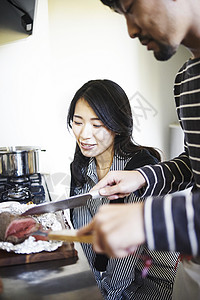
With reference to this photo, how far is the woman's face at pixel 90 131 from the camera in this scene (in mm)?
1331

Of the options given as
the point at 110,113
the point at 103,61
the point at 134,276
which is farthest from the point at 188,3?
the point at 103,61

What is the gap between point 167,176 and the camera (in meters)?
0.87

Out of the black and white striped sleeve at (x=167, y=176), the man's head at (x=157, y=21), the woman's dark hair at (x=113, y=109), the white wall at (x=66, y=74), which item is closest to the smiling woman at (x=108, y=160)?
the woman's dark hair at (x=113, y=109)

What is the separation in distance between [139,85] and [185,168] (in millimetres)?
1744

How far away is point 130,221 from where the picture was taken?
0.43 metres

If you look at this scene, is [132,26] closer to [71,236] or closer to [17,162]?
[71,236]

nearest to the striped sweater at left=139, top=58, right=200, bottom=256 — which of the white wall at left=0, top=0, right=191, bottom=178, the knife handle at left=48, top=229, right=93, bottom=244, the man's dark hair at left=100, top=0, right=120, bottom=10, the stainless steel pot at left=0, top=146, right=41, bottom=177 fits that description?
the knife handle at left=48, top=229, right=93, bottom=244

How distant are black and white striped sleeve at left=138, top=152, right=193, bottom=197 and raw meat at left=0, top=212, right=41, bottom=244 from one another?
0.32m

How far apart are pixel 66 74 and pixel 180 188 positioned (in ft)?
5.32

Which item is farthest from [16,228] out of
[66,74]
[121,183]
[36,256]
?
[66,74]

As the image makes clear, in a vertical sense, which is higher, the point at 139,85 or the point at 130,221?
the point at 139,85

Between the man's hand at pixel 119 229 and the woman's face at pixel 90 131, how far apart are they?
90 centimetres

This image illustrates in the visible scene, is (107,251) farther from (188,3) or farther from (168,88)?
Result: (168,88)

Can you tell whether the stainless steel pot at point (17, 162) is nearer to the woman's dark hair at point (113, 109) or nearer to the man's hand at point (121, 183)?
the woman's dark hair at point (113, 109)
